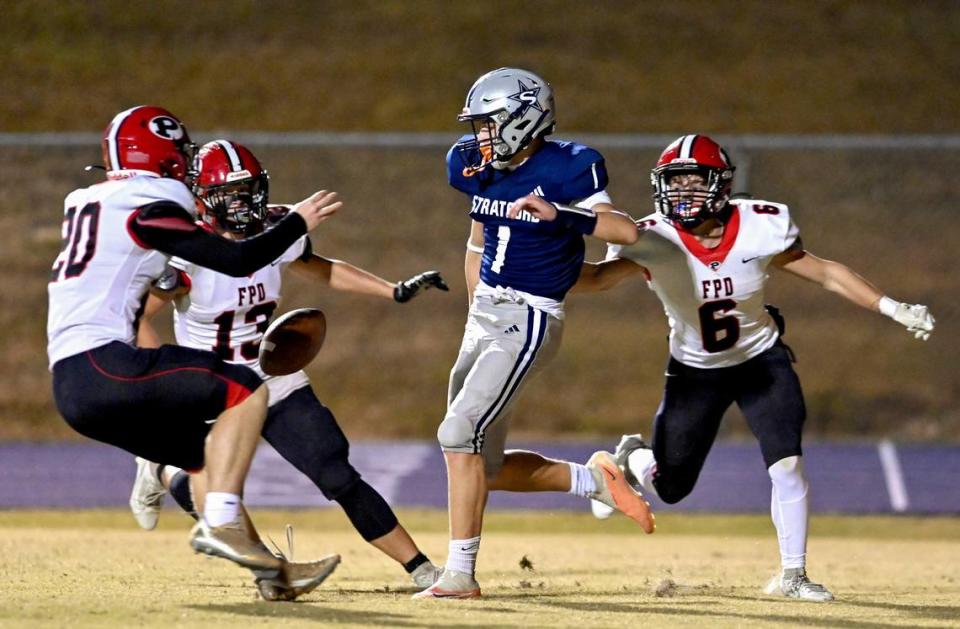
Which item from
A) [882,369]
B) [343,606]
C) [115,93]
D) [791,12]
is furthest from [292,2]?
[343,606]

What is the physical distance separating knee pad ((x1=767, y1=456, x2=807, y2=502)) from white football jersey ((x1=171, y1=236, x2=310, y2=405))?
188 centimetres

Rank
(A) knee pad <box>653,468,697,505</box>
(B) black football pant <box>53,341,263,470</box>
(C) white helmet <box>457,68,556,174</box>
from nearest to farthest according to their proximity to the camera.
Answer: (B) black football pant <box>53,341,263,470</box> < (C) white helmet <box>457,68,556,174</box> < (A) knee pad <box>653,468,697,505</box>

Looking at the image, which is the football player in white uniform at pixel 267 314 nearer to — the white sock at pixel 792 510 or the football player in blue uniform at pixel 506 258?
the football player in blue uniform at pixel 506 258

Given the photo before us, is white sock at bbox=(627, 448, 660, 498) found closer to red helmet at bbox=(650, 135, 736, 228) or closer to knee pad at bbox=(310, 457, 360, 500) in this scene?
red helmet at bbox=(650, 135, 736, 228)

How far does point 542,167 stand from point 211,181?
1.27 m

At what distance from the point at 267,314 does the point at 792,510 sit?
222 cm

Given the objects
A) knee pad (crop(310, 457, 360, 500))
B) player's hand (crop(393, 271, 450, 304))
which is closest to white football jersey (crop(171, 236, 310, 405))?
knee pad (crop(310, 457, 360, 500))

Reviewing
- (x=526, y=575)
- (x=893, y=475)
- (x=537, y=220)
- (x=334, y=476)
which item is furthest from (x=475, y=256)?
(x=893, y=475)

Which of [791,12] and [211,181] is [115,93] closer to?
[791,12]

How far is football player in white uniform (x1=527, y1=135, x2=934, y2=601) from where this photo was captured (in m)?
5.88

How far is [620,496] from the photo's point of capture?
6207 mm

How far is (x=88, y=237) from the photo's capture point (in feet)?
16.2

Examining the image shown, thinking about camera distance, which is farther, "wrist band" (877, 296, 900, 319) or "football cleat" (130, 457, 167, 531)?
"football cleat" (130, 457, 167, 531)

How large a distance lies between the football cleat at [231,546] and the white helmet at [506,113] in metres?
1.71
